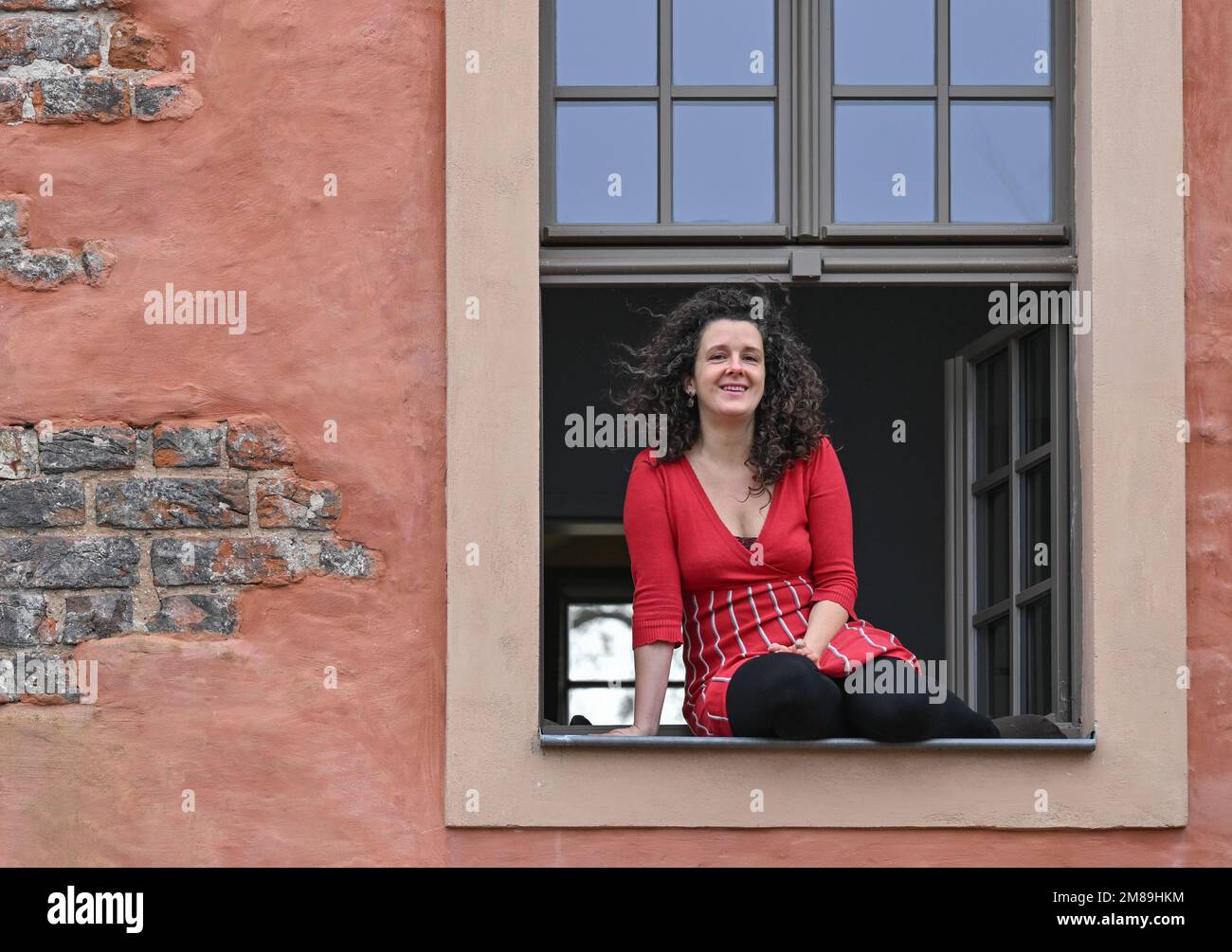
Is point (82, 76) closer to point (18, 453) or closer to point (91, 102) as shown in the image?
point (91, 102)

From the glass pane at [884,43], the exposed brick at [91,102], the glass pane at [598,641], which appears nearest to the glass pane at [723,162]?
the glass pane at [884,43]

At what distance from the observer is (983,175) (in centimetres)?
577

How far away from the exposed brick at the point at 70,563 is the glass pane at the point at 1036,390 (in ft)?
7.58

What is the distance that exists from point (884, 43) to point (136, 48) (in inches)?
72.4

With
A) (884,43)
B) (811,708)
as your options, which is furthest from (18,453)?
(884,43)

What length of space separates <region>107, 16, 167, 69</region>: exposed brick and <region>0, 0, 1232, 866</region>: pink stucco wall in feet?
0.19

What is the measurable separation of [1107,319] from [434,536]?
5.50 feet

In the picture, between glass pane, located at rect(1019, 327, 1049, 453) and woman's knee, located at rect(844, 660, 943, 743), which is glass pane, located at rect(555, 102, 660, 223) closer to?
glass pane, located at rect(1019, 327, 1049, 453)

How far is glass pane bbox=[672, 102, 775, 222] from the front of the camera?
5.71 meters

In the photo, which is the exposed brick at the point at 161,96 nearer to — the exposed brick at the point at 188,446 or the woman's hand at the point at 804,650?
the exposed brick at the point at 188,446

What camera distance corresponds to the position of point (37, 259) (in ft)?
18.0

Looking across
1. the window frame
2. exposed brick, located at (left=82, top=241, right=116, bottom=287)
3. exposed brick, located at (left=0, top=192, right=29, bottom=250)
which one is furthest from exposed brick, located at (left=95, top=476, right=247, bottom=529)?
the window frame

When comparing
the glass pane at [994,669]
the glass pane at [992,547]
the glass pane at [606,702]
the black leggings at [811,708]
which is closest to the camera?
the black leggings at [811,708]

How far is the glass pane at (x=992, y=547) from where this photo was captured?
6293 millimetres
